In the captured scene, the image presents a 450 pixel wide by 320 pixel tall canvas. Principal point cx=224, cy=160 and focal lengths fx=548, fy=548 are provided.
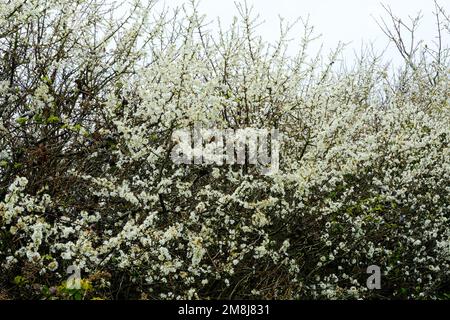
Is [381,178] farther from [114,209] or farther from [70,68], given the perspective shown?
[70,68]

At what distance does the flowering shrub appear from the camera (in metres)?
4.12

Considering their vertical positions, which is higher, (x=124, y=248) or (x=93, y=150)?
(x=93, y=150)

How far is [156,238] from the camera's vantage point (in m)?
3.97

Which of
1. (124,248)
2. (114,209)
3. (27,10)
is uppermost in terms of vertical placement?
(27,10)

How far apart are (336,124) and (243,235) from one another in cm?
132

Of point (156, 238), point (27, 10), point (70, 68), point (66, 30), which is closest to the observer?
point (156, 238)

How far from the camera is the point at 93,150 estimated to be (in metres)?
4.67

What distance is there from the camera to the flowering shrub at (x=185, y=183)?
412 cm

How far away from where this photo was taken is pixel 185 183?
15.0 ft

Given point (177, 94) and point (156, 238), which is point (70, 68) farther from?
point (156, 238)

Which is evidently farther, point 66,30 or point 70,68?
point 70,68
